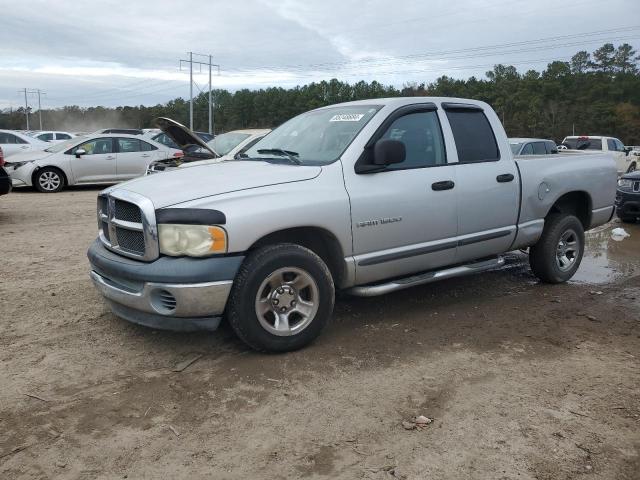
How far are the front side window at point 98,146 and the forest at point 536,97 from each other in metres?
41.1

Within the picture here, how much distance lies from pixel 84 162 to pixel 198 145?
7155 millimetres

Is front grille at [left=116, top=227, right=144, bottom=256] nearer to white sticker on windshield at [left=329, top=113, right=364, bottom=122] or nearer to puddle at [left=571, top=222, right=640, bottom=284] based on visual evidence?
white sticker on windshield at [left=329, top=113, right=364, bottom=122]

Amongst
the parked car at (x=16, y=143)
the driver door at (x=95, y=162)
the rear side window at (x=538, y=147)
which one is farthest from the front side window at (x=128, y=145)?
the rear side window at (x=538, y=147)

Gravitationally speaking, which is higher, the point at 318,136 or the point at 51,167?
the point at 318,136

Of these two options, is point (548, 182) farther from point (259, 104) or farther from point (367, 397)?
point (259, 104)

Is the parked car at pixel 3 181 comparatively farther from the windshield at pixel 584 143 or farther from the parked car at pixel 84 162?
the windshield at pixel 584 143

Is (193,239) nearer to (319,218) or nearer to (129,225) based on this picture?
(129,225)

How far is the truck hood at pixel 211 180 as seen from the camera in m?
4.00

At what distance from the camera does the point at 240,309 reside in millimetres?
3891

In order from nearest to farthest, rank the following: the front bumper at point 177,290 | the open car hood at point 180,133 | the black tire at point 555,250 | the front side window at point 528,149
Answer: the front bumper at point 177,290 < the black tire at point 555,250 < the open car hood at point 180,133 < the front side window at point 528,149

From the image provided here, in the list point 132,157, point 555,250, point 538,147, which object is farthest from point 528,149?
point 132,157

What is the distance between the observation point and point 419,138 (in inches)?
198

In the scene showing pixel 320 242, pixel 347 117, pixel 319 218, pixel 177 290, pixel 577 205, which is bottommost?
pixel 177 290

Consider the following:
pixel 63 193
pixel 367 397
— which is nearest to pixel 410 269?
pixel 367 397
